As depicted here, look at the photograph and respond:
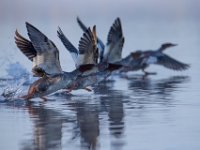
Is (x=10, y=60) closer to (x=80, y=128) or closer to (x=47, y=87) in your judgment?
(x=47, y=87)

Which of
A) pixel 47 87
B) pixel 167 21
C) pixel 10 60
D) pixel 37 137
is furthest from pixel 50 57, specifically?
pixel 167 21

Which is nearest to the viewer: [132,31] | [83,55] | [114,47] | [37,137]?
[37,137]

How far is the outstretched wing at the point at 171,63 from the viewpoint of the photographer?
72.0 feet

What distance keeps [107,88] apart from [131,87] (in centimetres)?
47

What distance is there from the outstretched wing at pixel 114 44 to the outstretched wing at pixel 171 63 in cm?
225

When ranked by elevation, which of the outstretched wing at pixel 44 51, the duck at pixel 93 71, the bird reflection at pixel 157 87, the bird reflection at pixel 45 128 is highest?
the outstretched wing at pixel 44 51

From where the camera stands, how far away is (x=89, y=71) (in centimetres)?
1672

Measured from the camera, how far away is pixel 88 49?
17.0m

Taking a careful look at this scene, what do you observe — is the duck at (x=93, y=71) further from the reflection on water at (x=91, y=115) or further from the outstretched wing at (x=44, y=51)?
the outstretched wing at (x=44, y=51)

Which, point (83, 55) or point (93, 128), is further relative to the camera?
point (83, 55)

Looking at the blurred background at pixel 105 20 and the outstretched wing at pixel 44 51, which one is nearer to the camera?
the outstretched wing at pixel 44 51

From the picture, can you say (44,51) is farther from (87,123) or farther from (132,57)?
(132,57)

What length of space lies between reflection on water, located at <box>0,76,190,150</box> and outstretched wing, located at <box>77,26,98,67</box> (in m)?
0.59

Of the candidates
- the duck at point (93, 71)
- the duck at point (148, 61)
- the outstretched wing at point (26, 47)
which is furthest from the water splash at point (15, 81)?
the duck at point (148, 61)
